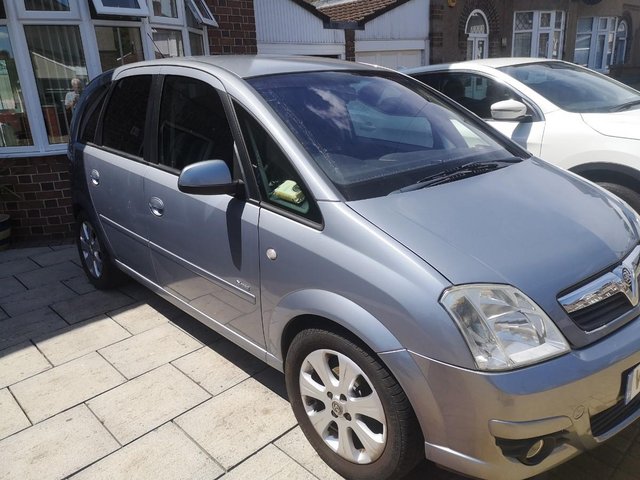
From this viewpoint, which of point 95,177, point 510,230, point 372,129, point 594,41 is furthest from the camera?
point 594,41

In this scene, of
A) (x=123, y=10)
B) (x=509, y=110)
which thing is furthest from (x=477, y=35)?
(x=123, y=10)

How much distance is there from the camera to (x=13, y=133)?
5695 millimetres

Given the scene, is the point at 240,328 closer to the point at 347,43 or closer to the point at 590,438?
the point at 590,438

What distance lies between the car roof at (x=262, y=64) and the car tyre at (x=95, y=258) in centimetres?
151

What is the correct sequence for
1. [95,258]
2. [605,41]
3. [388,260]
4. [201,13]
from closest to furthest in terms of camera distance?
[388,260]
[95,258]
[201,13]
[605,41]

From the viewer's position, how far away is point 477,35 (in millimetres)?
14297

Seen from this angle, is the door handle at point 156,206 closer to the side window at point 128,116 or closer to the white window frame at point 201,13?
the side window at point 128,116

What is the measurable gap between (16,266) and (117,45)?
268 centimetres

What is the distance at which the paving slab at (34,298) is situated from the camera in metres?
4.17

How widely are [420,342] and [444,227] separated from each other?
481mm

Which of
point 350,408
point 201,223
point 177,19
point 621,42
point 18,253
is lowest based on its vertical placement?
point 18,253

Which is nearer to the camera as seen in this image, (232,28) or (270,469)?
(270,469)

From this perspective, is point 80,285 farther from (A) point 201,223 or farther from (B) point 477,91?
(B) point 477,91

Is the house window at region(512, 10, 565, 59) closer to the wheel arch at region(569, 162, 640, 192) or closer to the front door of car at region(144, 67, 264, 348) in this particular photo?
the wheel arch at region(569, 162, 640, 192)
